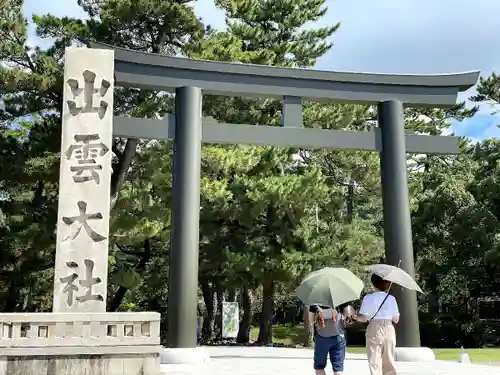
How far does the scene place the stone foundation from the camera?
7.09 meters

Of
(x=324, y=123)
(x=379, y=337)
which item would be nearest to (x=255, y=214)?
(x=324, y=123)

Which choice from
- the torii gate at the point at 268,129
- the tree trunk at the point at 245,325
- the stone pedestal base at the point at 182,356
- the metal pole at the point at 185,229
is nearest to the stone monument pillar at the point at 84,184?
the torii gate at the point at 268,129

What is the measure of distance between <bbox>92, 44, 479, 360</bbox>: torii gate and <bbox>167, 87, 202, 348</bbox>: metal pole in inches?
0.7

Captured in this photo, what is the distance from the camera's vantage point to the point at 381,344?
17.1ft

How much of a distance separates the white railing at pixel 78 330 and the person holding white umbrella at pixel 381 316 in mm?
3397

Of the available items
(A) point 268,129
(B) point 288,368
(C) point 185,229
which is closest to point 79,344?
(C) point 185,229

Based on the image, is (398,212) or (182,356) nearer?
(182,356)

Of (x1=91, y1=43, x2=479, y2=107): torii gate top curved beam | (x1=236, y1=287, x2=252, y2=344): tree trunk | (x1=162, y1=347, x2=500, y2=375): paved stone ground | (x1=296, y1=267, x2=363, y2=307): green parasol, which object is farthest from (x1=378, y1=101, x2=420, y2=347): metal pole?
(x1=236, y1=287, x2=252, y2=344): tree trunk

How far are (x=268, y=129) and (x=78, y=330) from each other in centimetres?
526

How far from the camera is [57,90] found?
44.8ft

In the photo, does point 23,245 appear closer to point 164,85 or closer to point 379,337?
point 164,85

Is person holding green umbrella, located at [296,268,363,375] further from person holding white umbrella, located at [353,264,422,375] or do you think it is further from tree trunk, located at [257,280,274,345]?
tree trunk, located at [257,280,274,345]

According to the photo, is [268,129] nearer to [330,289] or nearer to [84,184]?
[84,184]

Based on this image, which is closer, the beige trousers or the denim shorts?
the beige trousers
